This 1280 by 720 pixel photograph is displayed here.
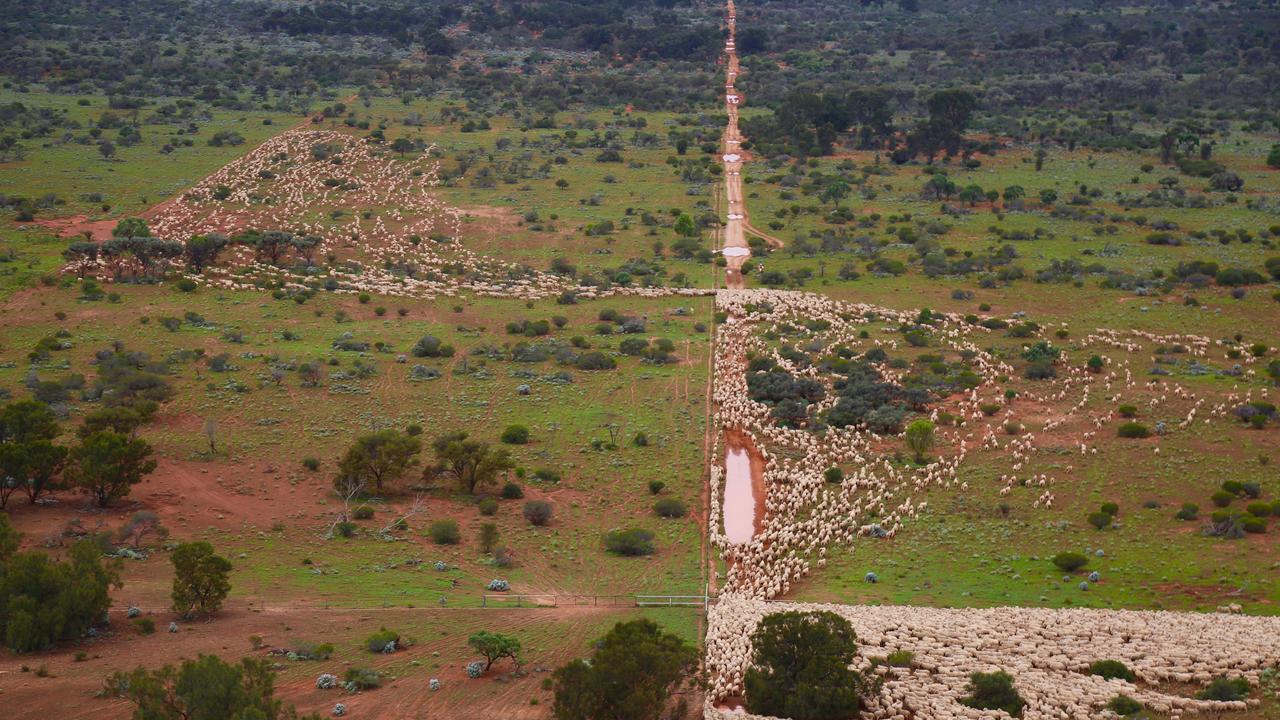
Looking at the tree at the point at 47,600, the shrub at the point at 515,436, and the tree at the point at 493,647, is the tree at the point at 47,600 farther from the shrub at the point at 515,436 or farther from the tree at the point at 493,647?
the shrub at the point at 515,436

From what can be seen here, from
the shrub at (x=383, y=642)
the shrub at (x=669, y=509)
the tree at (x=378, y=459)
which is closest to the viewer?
the shrub at (x=383, y=642)

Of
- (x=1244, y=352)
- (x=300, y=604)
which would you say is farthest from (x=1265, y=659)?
(x=1244, y=352)

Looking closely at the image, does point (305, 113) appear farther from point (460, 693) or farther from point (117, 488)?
point (460, 693)

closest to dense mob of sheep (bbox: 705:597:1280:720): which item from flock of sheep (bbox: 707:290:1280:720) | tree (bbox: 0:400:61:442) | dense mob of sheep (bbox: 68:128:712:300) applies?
flock of sheep (bbox: 707:290:1280:720)

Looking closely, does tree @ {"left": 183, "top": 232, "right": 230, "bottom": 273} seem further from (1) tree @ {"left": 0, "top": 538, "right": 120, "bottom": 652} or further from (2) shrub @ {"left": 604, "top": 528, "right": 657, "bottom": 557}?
(1) tree @ {"left": 0, "top": 538, "right": 120, "bottom": 652}

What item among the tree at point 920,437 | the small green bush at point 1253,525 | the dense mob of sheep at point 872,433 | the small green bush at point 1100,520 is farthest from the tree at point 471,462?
the small green bush at point 1253,525

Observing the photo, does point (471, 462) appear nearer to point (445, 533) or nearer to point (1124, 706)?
point (445, 533)
